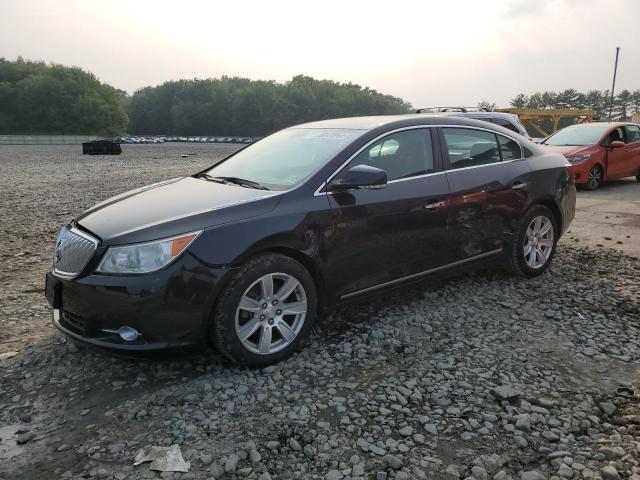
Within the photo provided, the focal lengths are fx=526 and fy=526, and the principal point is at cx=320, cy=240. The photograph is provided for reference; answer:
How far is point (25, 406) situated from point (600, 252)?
621 cm

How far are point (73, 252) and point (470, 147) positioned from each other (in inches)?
134

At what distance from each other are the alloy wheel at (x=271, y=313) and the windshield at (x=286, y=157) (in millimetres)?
737

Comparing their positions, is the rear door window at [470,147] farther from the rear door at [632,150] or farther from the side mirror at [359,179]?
the rear door at [632,150]

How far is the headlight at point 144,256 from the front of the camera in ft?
10.4

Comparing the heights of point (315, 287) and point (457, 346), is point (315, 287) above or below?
above

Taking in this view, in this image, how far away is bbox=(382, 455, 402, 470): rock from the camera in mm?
2576

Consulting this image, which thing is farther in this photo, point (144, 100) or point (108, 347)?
point (144, 100)

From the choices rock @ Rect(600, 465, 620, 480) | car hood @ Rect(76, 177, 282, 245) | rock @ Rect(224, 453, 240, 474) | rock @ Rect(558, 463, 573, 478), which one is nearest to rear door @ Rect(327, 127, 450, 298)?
car hood @ Rect(76, 177, 282, 245)

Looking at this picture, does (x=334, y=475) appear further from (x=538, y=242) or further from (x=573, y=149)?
(x=573, y=149)

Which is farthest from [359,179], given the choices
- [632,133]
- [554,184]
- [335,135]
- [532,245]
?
[632,133]

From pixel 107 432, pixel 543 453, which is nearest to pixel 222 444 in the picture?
pixel 107 432

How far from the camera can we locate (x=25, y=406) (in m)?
3.18

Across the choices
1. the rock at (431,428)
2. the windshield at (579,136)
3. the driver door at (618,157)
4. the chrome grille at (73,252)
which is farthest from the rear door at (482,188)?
the driver door at (618,157)

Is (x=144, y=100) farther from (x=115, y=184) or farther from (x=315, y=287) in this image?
(x=315, y=287)
